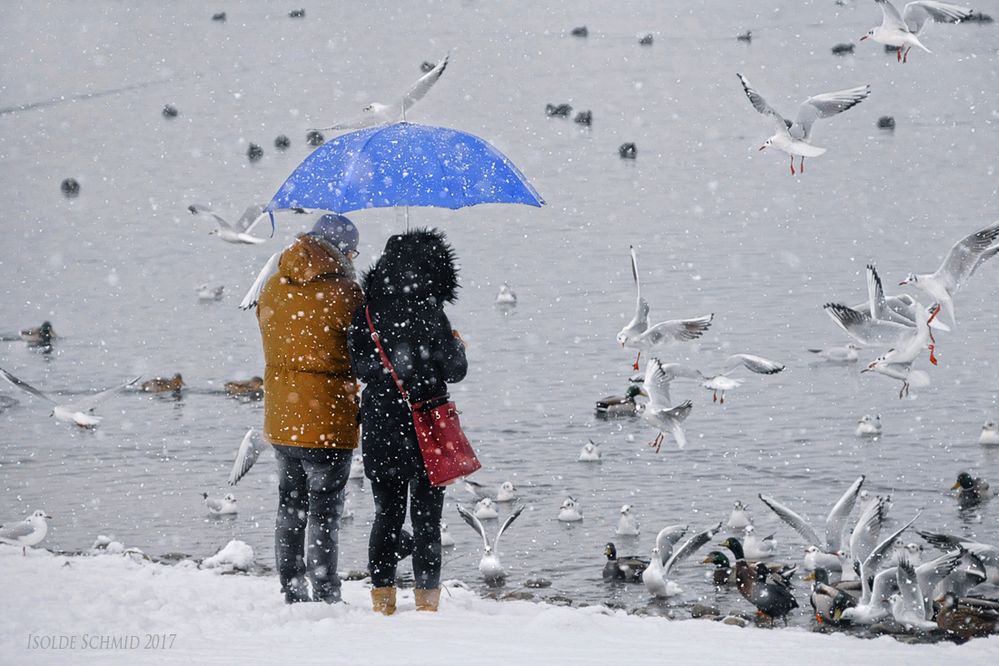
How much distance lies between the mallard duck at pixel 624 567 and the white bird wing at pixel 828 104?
3.26 meters

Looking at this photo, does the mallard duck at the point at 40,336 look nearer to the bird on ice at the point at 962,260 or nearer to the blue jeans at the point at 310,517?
the blue jeans at the point at 310,517

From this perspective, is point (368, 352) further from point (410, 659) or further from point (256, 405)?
point (256, 405)

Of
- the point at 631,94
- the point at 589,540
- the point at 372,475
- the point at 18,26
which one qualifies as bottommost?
the point at 589,540

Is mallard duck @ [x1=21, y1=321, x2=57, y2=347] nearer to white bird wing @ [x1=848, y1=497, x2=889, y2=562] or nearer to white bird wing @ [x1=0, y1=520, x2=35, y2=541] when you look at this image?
white bird wing @ [x1=0, y1=520, x2=35, y2=541]

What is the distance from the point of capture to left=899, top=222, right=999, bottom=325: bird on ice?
8828 millimetres

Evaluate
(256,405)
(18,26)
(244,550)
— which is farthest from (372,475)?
(18,26)

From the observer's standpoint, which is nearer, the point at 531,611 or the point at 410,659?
the point at 410,659

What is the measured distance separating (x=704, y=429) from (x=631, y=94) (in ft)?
101

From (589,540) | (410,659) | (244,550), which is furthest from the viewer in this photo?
(589,540)

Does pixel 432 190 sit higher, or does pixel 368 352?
pixel 432 190

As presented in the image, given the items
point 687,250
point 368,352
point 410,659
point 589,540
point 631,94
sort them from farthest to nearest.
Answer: point 631,94 → point 687,250 → point 589,540 → point 368,352 → point 410,659

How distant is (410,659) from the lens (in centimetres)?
663

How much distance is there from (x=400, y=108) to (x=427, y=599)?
19.4 ft

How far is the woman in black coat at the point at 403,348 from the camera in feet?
23.6
